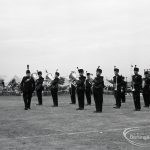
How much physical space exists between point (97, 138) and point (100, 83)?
8.70 meters

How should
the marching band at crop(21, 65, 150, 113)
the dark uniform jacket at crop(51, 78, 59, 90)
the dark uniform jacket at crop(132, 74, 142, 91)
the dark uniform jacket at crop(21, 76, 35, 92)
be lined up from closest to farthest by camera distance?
the marching band at crop(21, 65, 150, 113)
the dark uniform jacket at crop(132, 74, 142, 91)
the dark uniform jacket at crop(21, 76, 35, 92)
the dark uniform jacket at crop(51, 78, 59, 90)

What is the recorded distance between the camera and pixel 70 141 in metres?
10.9

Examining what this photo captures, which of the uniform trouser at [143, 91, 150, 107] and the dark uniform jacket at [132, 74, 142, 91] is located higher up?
the dark uniform jacket at [132, 74, 142, 91]

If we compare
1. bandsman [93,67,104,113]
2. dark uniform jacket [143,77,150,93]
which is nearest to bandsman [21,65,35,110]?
bandsman [93,67,104,113]

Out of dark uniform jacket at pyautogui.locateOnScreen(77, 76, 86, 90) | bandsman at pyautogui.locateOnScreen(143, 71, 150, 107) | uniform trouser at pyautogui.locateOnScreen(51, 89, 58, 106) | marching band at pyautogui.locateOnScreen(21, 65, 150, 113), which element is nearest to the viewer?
marching band at pyautogui.locateOnScreen(21, 65, 150, 113)

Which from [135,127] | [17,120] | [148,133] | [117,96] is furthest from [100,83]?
[148,133]

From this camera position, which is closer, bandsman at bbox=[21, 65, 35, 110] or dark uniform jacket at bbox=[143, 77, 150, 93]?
bandsman at bbox=[21, 65, 35, 110]

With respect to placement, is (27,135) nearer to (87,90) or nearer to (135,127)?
(135,127)

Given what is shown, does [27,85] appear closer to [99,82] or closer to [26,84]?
[26,84]

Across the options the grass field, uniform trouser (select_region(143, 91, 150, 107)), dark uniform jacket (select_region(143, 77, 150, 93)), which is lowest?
the grass field

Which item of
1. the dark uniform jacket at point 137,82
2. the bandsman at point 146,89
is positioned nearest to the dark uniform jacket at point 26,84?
the dark uniform jacket at point 137,82

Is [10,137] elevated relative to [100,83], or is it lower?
lower

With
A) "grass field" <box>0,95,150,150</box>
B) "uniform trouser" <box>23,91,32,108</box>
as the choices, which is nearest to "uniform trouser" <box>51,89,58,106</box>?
"uniform trouser" <box>23,91,32,108</box>

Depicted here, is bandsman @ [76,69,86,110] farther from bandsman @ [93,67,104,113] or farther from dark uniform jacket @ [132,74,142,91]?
dark uniform jacket @ [132,74,142,91]
